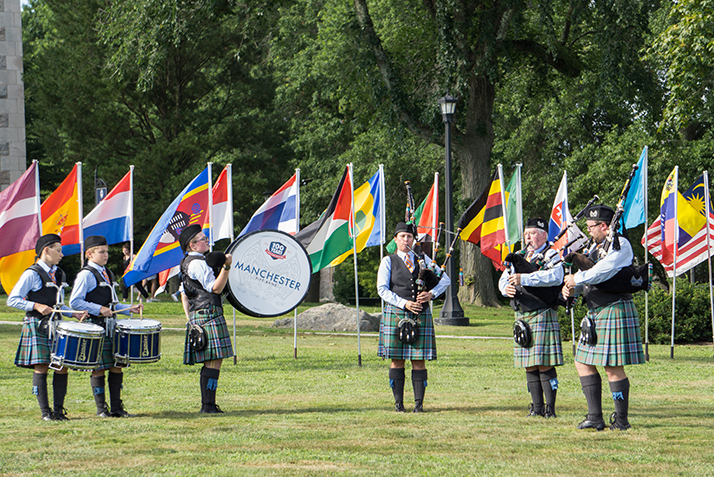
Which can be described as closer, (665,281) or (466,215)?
(466,215)

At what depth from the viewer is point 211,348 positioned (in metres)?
7.43

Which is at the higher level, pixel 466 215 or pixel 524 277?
pixel 466 215

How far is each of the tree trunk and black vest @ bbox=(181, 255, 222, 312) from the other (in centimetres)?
1575

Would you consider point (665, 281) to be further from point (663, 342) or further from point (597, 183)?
point (663, 342)

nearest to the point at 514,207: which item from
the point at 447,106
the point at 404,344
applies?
the point at 404,344

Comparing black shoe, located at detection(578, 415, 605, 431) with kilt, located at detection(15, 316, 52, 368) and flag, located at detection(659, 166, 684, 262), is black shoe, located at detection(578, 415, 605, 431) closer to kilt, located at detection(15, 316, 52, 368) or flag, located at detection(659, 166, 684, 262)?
kilt, located at detection(15, 316, 52, 368)

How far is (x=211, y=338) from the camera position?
7.44m

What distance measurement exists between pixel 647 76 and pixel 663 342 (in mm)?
9976

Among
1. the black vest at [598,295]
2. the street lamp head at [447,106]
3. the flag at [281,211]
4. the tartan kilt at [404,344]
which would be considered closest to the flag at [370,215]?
the flag at [281,211]

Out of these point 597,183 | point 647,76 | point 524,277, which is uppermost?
point 647,76

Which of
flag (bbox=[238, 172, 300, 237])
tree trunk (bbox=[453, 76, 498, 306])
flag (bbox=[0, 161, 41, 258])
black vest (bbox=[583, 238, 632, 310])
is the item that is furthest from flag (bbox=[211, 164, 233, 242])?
tree trunk (bbox=[453, 76, 498, 306])

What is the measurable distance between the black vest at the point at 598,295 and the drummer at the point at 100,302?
3981 mm

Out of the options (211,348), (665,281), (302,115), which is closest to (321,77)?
(302,115)

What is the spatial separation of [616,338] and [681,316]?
29.9 feet
